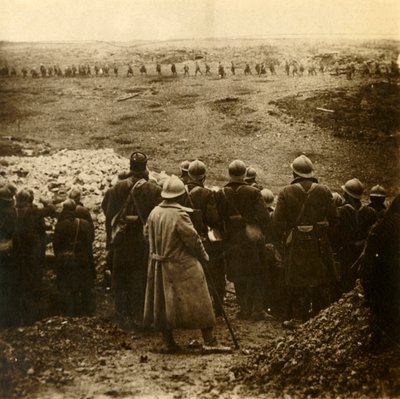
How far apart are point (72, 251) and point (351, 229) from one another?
2812 millimetres

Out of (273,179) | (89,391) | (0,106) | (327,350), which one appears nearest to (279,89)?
(273,179)

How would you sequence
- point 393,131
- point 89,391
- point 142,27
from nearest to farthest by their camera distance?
point 89,391
point 142,27
point 393,131

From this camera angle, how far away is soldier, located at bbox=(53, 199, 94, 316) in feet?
19.0

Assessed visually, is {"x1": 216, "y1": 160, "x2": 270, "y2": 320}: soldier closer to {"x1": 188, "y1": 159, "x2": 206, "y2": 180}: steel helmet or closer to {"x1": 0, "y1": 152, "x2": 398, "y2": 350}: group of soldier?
{"x1": 0, "y1": 152, "x2": 398, "y2": 350}: group of soldier

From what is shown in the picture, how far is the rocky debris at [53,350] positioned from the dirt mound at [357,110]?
3611 millimetres

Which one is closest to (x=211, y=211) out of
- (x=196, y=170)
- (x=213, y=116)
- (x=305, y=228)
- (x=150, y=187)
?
(x=196, y=170)

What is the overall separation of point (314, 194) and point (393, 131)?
1.93 meters

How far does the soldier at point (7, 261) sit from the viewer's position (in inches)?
221

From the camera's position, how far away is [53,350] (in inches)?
190

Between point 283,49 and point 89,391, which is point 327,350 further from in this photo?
point 283,49

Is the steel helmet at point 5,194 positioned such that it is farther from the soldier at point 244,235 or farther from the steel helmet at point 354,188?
the steel helmet at point 354,188

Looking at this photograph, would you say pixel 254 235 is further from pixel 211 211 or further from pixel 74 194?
pixel 74 194

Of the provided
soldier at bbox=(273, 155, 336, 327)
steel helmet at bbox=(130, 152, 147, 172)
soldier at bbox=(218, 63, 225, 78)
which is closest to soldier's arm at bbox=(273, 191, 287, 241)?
soldier at bbox=(273, 155, 336, 327)

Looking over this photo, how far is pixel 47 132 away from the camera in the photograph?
6.84 meters
